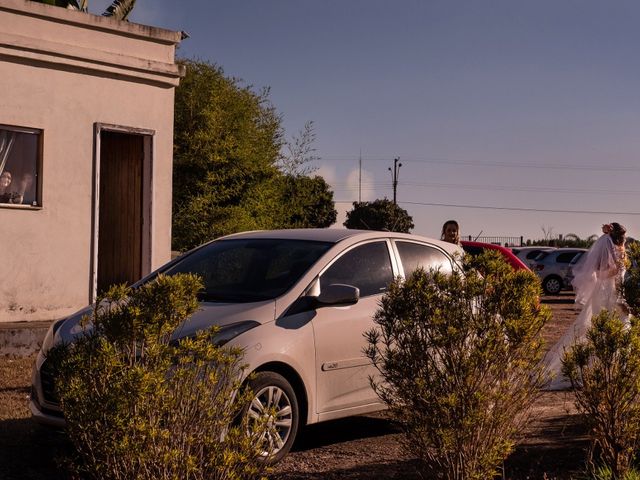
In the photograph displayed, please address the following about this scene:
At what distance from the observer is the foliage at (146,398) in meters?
4.62

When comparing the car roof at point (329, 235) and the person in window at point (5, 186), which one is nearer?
the car roof at point (329, 235)

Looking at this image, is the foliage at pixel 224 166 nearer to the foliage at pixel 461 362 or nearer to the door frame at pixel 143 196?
the door frame at pixel 143 196

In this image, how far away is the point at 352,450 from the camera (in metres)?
7.66

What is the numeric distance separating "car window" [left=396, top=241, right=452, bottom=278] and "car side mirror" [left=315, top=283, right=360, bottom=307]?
3.69ft

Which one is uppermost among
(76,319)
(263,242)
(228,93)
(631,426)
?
(228,93)

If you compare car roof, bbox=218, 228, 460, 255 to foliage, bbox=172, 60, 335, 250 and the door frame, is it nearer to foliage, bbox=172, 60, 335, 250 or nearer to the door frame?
the door frame

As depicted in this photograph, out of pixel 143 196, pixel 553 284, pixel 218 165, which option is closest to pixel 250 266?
pixel 143 196

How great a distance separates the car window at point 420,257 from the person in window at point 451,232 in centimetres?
293

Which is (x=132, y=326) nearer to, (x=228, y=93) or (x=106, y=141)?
(x=106, y=141)

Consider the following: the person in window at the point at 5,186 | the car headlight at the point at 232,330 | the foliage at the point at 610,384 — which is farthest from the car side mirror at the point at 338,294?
the person in window at the point at 5,186

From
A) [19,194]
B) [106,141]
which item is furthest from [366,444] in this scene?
[106,141]

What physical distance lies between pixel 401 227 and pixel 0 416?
58.5 meters

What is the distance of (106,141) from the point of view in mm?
15023

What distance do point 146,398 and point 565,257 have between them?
3060 centimetres
